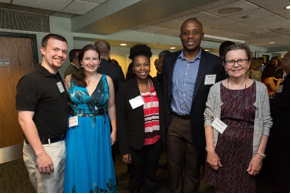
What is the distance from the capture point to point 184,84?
1760mm

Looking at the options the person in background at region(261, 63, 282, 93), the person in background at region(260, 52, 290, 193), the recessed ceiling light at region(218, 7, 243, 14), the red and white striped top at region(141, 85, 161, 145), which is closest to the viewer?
the person in background at region(260, 52, 290, 193)

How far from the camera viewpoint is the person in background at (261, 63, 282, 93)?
285 centimetres

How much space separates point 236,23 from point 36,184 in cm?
589

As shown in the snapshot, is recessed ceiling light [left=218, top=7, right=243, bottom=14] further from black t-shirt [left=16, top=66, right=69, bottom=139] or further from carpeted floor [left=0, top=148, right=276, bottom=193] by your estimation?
black t-shirt [left=16, top=66, right=69, bottom=139]

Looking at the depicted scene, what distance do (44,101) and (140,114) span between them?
793 mm

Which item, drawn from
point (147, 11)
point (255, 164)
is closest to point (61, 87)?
point (255, 164)

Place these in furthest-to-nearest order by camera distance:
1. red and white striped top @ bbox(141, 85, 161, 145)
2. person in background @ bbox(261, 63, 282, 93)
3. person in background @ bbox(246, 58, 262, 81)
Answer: person in background @ bbox(246, 58, 262, 81) < person in background @ bbox(261, 63, 282, 93) < red and white striped top @ bbox(141, 85, 161, 145)

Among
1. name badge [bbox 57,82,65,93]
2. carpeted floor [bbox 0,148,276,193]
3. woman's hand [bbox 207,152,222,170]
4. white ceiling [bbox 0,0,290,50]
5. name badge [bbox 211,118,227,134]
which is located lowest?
carpeted floor [bbox 0,148,276,193]

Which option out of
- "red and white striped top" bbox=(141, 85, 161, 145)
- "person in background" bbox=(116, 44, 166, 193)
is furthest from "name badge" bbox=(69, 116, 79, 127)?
"red and white striped top" bbox=(141, 85, 161, 145)

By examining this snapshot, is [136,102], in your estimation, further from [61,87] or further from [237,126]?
[237,126]

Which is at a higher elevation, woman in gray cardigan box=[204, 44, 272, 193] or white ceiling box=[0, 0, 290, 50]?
white ceiling box=[0, 0, 290, 50]

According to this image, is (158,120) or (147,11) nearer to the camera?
(158,120)

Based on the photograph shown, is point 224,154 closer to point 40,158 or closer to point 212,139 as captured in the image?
point 212,139

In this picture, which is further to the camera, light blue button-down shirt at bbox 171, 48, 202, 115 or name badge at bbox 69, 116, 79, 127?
light blue button-down shirt at bbox 171, 48, 202, 115
